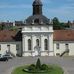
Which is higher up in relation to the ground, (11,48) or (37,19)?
(37,19)

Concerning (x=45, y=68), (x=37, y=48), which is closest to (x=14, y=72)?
(x=45, y=68)

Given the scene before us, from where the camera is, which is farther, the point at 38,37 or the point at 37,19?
the point at 37,19

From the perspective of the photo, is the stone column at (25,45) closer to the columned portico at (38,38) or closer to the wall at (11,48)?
the columned portico at (38,38)

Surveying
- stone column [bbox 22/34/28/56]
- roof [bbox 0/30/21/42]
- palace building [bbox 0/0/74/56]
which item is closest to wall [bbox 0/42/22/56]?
palace building [bbox 0/0/74/56]

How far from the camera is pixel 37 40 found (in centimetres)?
8256

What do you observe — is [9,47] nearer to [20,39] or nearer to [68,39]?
[20,39]

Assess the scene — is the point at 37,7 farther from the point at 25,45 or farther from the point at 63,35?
the point at 25,45

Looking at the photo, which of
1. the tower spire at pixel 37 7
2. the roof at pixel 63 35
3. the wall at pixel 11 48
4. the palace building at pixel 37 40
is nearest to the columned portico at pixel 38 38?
the palace building at pixel 37 40

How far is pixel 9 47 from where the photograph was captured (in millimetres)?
84250

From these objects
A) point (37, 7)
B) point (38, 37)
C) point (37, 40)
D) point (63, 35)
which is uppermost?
point (37, 7)

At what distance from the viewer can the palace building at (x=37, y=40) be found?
270ft

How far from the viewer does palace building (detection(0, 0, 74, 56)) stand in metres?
82.2

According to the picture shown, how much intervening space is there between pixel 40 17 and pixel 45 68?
3289cm

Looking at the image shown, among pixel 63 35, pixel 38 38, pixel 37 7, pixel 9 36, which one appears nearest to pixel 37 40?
pixel 38 38
